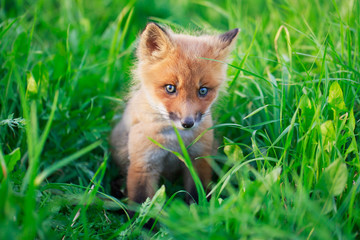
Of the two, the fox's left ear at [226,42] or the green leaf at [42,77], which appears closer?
the fox's left ear at [226,42]

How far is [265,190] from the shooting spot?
2.20m

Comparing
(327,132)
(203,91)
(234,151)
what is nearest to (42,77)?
(203,91)

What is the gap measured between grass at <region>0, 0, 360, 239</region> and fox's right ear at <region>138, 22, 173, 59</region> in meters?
0.68

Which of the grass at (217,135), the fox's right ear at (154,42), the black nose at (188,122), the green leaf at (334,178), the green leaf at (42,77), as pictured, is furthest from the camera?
the green leaf at (42,77)

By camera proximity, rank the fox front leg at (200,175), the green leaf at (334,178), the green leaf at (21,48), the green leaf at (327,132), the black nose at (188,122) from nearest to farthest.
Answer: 1. the green leaf at (334,178)
2. the green leaf at (327,132)
3. the black nose at (188,122)
4. the fox front leg at (200,175)
5. the green leaf at (21,48)

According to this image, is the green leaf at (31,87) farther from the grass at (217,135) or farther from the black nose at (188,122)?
the black nose at (188,122)

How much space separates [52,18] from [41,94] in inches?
101

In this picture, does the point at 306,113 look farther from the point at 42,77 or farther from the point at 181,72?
the point at 42,77

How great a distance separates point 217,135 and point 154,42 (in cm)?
115

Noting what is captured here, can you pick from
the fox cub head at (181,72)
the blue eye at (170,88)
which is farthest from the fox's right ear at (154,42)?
the blue eye at (170,88)

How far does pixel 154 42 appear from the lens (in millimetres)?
2982

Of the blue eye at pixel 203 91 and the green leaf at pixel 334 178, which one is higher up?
the blue eye at pixel 203 91

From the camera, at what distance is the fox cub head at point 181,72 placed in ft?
8.89

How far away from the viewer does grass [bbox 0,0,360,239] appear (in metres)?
2.00
